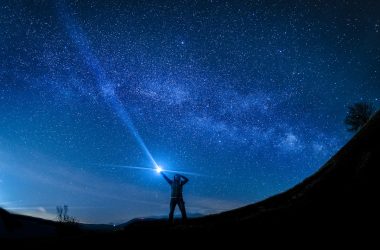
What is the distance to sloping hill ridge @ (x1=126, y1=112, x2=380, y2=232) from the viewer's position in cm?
199

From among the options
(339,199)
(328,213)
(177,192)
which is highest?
(177,192)

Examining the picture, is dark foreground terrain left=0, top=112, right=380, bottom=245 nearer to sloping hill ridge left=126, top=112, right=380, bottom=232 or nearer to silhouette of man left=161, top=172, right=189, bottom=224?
sloping hill ridge left=126, top=112, right=380, bottom=232

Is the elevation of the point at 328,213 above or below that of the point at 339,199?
below

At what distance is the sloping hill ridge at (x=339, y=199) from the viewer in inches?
78.4

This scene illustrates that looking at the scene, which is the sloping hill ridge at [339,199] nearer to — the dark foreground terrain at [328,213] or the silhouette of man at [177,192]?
the dark foreground terrain at [328,213]

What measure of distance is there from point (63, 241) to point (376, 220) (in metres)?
3.18

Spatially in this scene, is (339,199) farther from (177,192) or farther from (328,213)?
(177,192)

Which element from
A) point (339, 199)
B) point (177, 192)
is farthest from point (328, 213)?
point (177, 192)

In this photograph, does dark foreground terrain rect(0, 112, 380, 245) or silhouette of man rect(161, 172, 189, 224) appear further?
silhouette of man rect(161, 172, 189, 224)

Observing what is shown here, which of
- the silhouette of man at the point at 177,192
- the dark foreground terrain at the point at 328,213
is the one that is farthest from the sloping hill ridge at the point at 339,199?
the silhouette of man at the point at 177,192

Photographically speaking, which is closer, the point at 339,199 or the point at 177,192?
the point at 339,199

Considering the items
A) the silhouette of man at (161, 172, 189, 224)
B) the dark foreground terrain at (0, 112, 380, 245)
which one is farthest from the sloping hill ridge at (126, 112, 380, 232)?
the silhouette of man at (161, 172, 189, 224)

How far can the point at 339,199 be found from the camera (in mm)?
2129

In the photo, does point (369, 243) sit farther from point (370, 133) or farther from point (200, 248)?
point (200, 248)
